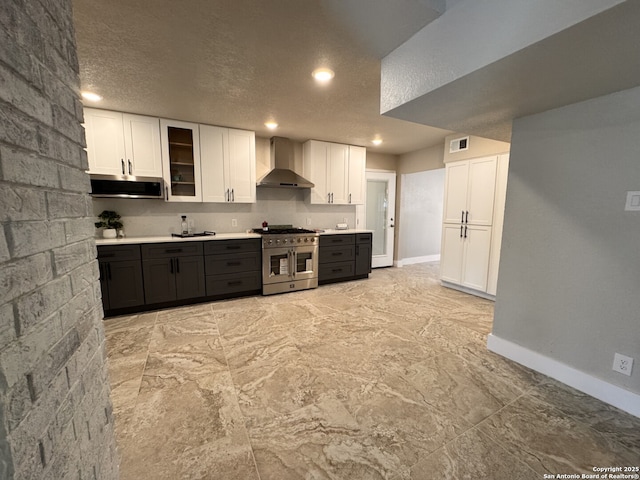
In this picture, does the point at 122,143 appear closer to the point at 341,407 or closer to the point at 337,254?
the point at 337,254

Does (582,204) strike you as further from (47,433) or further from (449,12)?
(47,433)

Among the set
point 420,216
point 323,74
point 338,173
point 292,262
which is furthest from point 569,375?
point 420,216

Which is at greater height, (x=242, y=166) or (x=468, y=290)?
(x=242, y=166)

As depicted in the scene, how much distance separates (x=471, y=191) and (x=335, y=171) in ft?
7.05

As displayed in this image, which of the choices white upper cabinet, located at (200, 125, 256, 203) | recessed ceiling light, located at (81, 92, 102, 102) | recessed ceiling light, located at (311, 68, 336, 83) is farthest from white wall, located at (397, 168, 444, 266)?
recessed ceiling light, located at (81, 92, 102, 102)

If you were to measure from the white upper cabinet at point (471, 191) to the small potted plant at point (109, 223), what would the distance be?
4699 mm

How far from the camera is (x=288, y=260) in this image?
4043 millimetres

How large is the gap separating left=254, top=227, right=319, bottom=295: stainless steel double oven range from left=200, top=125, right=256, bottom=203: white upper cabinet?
69 centimetres

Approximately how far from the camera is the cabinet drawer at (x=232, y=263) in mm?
3538

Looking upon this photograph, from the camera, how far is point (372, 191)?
5.70m

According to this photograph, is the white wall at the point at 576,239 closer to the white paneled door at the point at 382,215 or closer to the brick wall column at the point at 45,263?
the brick wall column at the point at 45,263

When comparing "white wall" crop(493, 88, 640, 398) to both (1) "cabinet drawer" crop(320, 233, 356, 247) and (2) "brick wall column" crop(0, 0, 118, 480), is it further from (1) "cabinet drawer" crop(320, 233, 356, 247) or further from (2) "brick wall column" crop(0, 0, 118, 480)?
(2) "brick wall column" crop(0, 0, 118, 480)

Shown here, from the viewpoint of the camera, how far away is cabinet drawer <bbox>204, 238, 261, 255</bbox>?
11.5 ft

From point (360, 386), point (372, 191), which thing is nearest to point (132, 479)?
point (360, 386)
